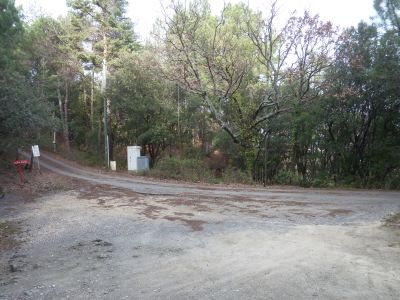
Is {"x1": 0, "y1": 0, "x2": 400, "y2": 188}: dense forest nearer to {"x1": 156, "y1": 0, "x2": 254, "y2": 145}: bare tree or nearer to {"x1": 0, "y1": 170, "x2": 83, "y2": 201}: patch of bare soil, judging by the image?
{"x1": 156, "y1": 0, "x2": 254, "y2": 145}: bare tree

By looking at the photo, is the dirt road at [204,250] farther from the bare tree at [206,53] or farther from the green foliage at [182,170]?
the bare tree at [206,53]

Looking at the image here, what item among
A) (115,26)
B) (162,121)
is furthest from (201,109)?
(115,26)

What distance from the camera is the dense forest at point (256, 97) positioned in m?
17.8

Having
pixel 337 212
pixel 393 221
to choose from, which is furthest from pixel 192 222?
pixel 393 221

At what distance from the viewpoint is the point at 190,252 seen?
7109 mm

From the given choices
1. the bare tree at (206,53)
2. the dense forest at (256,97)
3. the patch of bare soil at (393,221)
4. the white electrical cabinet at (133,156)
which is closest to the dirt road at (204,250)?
the patch of bare soil at (393,221)

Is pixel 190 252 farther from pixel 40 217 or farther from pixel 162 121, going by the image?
pixel 162 121

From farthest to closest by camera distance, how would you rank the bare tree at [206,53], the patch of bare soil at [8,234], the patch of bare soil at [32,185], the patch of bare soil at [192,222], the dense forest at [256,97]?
1. the bare tree at [206,53]
2. the dense forest at [256,97]
3. the patch of bare soil at [32,185]
4. the patch of bare soil at [192,222]
5. the patch of bare soil at [8,234]

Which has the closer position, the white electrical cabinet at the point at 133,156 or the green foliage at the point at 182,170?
the green foliage at the point at 182,170

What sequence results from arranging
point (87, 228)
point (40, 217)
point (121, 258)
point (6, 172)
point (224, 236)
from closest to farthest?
point (121, 258) < point (224, 236) < point (87, 228) < point (40, 217) < point (6, 172)

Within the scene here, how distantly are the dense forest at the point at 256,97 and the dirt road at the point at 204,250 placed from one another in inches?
245

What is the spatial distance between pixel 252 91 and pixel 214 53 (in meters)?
3.80

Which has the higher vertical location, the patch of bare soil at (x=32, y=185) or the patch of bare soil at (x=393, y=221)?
the patch of bare soil at (x=32, y=185)

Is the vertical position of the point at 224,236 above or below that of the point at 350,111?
below
